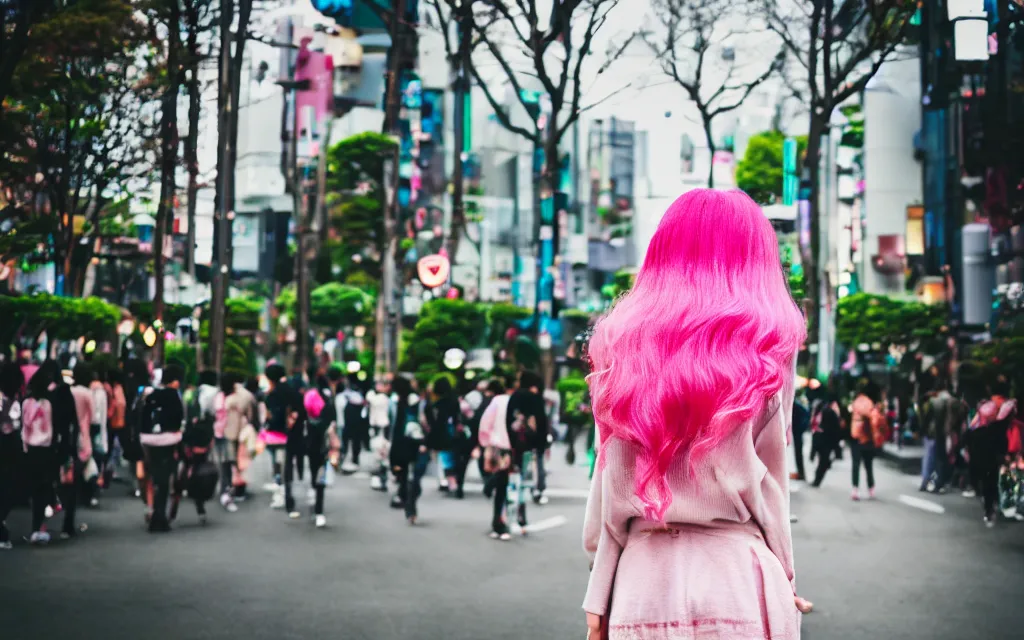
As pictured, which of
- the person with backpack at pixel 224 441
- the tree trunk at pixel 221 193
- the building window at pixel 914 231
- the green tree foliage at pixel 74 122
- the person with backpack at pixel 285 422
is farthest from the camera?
the building window at pixel 914 231

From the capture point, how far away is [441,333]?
2984 cm

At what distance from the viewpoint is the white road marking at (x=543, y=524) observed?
1352cm

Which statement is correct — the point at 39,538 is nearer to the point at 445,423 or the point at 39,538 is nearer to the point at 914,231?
the point at 445,423

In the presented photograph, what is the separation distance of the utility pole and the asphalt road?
1570 cm

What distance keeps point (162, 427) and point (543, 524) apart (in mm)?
4101

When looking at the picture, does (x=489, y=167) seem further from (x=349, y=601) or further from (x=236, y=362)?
(x=349, y=601)

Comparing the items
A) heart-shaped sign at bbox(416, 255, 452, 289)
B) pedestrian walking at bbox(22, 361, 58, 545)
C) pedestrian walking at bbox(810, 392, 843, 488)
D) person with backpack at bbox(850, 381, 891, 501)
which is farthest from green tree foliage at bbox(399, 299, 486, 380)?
pedestrian walking at bbox(22, 361, 58, 545)

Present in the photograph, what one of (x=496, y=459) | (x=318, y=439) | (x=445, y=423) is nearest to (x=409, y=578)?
(x=496, y=459)

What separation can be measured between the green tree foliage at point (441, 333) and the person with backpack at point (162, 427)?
16.5 meters

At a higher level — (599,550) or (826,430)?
(599,550)

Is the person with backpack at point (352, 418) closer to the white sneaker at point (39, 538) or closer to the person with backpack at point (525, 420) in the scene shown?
the person with backpack at point (525, 420)

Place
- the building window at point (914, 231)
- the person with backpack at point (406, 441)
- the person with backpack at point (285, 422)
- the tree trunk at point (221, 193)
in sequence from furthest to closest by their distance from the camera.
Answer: the building window at point (914, 231)
the tree trunk at point (221, 193)
the person with backpack at point (406, 441)
the person with backpack at point (285, 422)

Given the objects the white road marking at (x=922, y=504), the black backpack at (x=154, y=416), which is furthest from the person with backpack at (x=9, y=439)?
the white road marking at (x=922, y=504)

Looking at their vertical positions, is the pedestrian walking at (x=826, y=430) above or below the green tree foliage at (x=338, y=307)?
below
